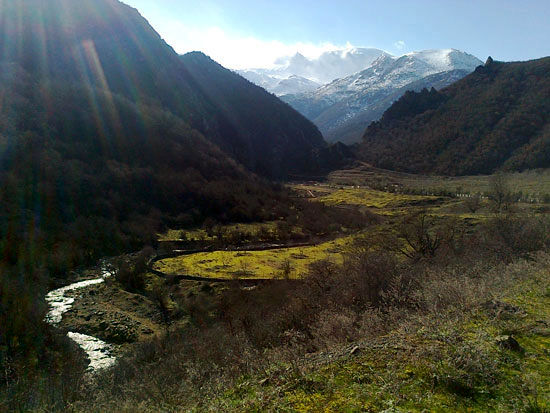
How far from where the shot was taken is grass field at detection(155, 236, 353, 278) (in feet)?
130

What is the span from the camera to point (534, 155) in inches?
4525

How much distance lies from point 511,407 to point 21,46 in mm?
131319

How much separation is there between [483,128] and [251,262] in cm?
14687

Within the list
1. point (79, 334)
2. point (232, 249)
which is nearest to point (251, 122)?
point (232, 249)

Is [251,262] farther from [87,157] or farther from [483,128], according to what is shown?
[483,128]

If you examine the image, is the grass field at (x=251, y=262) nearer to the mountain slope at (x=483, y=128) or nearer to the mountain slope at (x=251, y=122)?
the mountain slope at (x=483, y=128)

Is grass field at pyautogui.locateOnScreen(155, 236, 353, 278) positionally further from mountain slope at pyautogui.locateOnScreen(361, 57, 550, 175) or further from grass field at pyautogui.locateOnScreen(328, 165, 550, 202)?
mountain slope at pyautogui.locateOnScreen(361, 57, 550, 175)

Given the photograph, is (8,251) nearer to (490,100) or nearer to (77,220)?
→ (77,220)

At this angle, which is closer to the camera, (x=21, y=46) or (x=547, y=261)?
(x=547, y=261)

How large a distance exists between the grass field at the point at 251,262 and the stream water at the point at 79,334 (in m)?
9.76

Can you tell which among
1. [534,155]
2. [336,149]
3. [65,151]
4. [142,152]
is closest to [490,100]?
[534,155]

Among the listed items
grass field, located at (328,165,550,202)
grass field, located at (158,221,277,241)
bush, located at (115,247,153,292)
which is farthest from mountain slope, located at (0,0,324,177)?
bush, located at (115,247,153,292)

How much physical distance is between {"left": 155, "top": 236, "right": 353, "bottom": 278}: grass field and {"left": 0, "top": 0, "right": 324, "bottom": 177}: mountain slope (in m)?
82.0

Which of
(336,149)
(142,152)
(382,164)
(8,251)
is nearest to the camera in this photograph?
(8,251)
